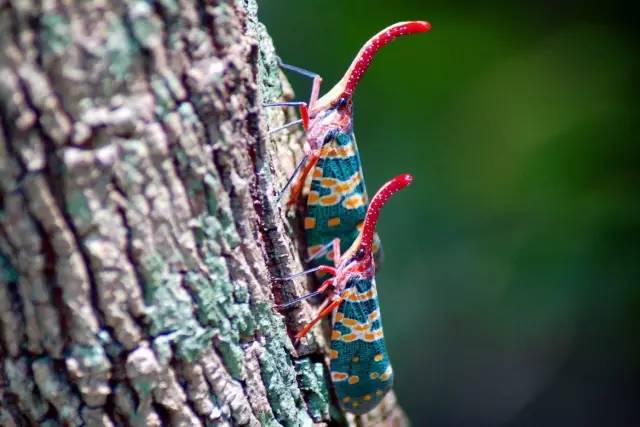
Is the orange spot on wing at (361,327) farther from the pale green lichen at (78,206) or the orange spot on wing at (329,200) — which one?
the pale green lichen at (78,206)

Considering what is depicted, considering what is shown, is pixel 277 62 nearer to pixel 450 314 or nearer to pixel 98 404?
pixel 98 404

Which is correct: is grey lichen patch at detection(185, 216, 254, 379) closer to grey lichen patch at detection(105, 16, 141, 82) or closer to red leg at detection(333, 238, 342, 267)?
grey lichen patch at detection(105, 16, 141, 82)

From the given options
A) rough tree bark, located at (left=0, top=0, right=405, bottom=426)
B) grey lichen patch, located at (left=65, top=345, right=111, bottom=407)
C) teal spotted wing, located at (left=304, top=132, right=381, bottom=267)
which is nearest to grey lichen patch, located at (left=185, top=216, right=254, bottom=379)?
rough tree bark, located at (left=0, top=0, right=405, bottom=426)

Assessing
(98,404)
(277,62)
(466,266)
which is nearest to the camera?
(98,404)

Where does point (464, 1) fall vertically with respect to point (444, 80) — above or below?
above

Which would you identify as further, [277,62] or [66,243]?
[277,62]

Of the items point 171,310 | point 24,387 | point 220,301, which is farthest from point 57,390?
point 220,301

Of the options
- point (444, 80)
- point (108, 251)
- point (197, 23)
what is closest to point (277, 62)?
point (197, 23)
